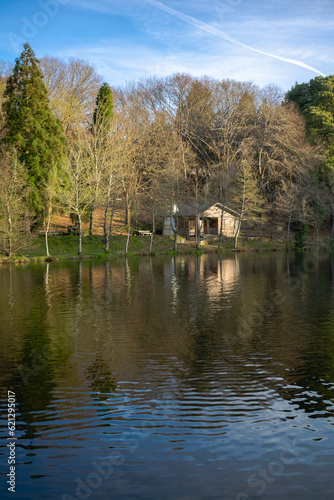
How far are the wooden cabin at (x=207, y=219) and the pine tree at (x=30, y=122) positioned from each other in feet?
74.8

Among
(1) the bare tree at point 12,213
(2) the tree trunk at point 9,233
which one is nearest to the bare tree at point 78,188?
(1) the bare tree at point 12,213

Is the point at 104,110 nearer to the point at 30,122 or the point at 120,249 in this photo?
the point at 30,122

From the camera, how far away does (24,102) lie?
51.9 m

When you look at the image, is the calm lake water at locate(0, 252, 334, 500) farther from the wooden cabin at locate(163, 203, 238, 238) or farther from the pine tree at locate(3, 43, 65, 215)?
the wooden cabin at locate(163, 203, 238, 238)

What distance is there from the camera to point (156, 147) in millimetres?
69875

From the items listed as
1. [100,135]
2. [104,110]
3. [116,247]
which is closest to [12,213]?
[116,247]

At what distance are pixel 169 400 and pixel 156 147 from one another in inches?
2485

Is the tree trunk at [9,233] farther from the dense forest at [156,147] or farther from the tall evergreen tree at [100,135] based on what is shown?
the tall evergreen tree at [100,135]

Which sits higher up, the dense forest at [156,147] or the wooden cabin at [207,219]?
the dense forest at [156,147]

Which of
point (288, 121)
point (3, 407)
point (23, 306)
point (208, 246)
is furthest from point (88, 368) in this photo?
point (288, 121)

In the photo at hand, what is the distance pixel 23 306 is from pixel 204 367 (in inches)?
457

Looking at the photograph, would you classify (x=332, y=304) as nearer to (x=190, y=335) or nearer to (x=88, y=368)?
(x=190, y=335)

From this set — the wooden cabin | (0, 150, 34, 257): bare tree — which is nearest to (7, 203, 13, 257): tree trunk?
(0, 150, 34, 257): bare tree

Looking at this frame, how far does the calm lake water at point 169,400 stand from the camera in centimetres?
666
